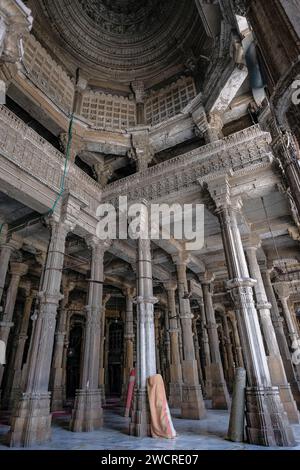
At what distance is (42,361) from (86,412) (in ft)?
7.41

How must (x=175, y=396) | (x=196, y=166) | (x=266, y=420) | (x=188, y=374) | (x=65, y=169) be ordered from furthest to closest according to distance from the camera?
(x=175, y=396) → (x=188, y=374) → (x=65, y=169) → (x=196, y=166) → (x=266, y=420)

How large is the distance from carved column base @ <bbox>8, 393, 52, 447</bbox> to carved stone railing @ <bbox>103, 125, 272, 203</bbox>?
6582mm

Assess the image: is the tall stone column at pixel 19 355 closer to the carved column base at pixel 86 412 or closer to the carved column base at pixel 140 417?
the carved column base at pixel 86 412

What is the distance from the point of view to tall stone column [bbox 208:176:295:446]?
5.57m

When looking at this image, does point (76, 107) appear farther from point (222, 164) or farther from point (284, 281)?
point (284, 281)

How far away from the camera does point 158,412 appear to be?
6.87 metres

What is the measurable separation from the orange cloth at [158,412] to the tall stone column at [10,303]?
603cm

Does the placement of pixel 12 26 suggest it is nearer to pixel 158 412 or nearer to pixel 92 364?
pixel 92 364

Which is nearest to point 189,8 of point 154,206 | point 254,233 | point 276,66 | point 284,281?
point 154,206

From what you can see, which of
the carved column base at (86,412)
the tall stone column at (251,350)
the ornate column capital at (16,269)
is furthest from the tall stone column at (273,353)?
the ornate column capital at (16,269)

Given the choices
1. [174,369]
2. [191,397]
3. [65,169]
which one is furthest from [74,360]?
[65,169]

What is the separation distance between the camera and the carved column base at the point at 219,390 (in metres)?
11.6

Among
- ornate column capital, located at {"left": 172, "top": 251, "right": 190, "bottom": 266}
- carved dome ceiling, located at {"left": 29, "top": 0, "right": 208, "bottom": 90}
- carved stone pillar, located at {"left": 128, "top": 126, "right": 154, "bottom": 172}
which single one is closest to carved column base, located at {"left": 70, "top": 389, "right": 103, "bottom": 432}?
ornate column capital, located at {"left": 172, "top": 251, "right": 190, "bottom": 266}

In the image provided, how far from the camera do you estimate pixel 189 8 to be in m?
11.8
